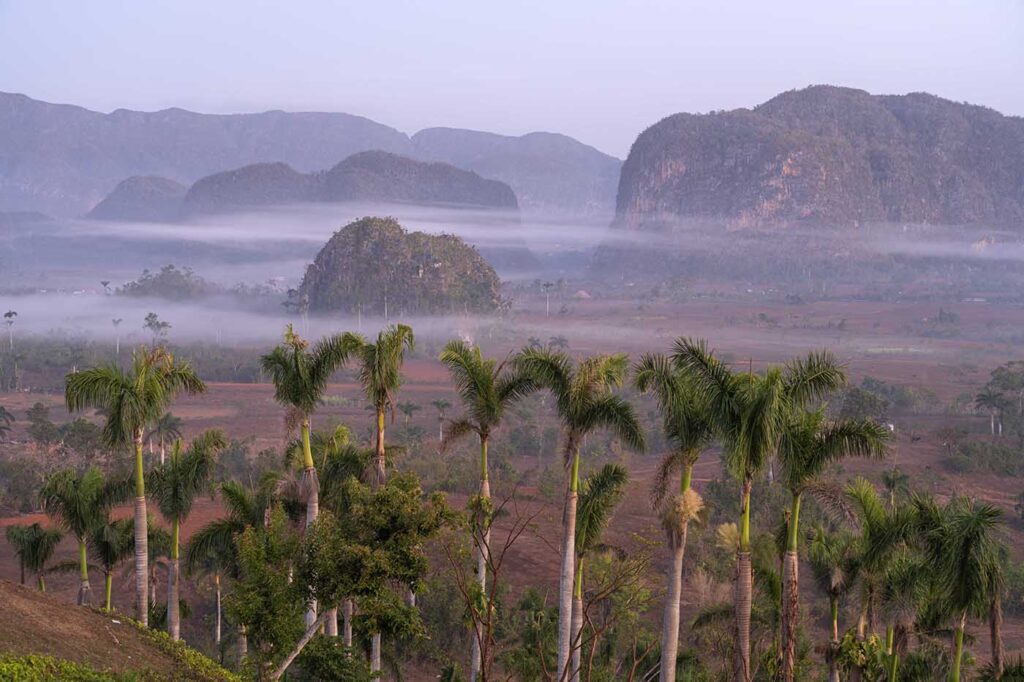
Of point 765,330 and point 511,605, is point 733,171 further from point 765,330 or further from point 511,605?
point 511,605

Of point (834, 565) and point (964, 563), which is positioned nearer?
point (964, 563)

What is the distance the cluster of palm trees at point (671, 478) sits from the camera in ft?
37.8

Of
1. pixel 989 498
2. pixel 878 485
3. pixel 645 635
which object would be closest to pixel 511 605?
pixel 645 635

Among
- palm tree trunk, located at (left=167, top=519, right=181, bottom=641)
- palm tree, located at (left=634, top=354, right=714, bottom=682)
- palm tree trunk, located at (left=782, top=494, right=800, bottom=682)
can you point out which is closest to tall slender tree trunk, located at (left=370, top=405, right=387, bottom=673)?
palm tree trunk, located at (left=167, top=519, right=181, bottom=641)

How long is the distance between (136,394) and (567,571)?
6633 mm

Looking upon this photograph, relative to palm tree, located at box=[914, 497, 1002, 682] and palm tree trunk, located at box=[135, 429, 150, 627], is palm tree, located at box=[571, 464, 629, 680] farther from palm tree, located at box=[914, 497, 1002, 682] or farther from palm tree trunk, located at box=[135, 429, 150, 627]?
palm tree trunk, located at box=[135, 429, 150, 627]

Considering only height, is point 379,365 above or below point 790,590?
above

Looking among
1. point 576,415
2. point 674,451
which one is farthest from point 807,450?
point 576,415

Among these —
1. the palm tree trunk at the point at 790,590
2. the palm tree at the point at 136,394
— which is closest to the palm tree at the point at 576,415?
the palm tree trunk at the point at 790,590

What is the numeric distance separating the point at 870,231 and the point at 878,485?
15943 centimetres

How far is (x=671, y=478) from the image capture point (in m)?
12.4

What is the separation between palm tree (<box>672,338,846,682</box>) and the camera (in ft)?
37.2

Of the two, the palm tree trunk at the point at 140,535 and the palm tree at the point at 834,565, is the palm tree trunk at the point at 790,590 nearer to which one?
the palm tree at the point at 834,565

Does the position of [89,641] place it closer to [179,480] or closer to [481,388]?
[179,480]
